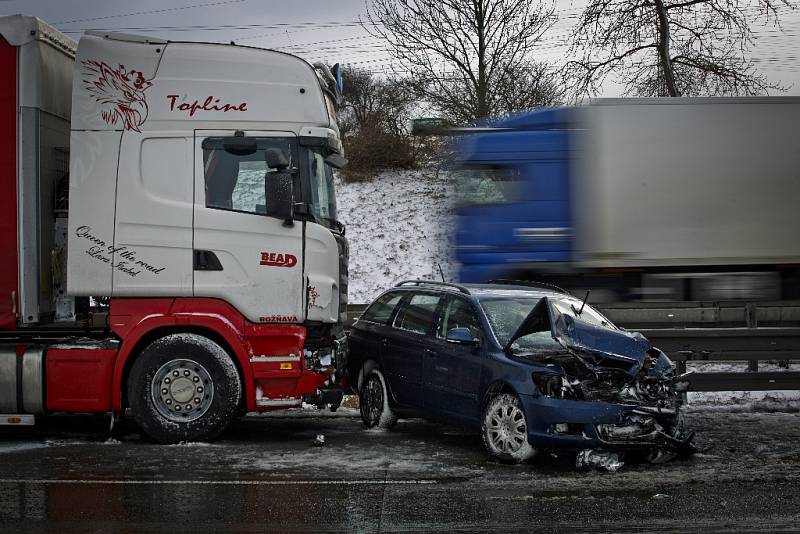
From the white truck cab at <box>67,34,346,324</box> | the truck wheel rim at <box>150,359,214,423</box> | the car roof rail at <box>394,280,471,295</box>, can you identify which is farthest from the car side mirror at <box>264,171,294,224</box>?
the car roof rail at <box>394,280,471,295</box>

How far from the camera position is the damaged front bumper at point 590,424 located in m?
8.10

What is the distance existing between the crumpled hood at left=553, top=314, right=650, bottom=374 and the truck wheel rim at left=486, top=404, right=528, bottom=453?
79cm

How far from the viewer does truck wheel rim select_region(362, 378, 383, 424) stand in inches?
407

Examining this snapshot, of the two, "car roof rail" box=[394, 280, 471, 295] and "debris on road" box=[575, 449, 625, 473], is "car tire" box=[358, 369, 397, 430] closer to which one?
"car roof rail" box=[394, 280, 471, 295]

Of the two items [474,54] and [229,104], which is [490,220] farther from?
[474,54]

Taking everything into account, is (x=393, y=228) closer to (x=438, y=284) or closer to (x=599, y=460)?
(x=438, y=284)

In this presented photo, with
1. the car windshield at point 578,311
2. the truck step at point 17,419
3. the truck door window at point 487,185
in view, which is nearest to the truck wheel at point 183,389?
the truck step at point 17,419

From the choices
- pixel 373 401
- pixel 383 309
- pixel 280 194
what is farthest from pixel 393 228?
pixel 280 194

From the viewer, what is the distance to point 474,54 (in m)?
29.6

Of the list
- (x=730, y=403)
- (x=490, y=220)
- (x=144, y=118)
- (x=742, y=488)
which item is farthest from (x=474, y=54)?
(x=742, y=488)

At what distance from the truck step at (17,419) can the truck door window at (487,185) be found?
28.1ft

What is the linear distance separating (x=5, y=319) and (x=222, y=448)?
244cm

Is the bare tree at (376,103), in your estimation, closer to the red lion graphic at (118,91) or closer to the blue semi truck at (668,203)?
the blue semi truck at (668,203)

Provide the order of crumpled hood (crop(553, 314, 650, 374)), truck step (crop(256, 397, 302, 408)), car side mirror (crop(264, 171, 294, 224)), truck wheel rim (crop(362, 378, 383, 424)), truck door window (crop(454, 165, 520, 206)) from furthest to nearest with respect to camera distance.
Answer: truck door window (crop(454, 165, 520, 206))
truck wheel rim (crop(362, 378, 383, 424))
truck step (crop(256, 397, 302, 408))
car side mirror (crop(264, 171, 294, 224))
crumpled hood (crop(553, 314, 650, 374))
